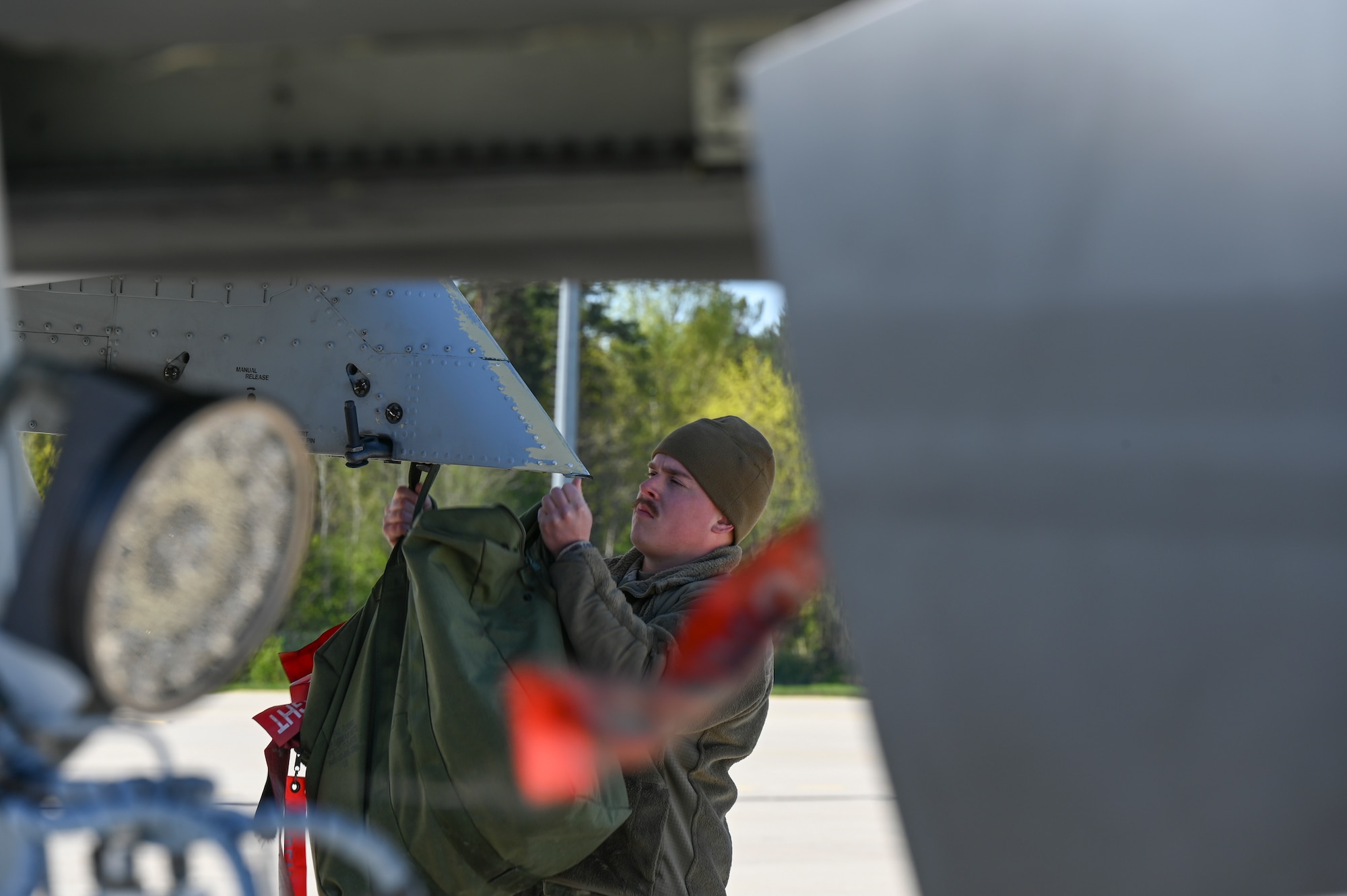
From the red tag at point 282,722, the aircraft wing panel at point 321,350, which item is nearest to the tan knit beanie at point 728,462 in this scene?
the aircraft wing panel at point 321,350

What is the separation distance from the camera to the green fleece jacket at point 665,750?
2.18m

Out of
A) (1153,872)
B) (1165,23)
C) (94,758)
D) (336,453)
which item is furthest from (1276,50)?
(94,758)

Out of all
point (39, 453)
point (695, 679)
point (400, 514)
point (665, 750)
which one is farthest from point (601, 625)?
point (39, 453)

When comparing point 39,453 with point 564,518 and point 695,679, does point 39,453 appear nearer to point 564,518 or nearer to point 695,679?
point 564,518

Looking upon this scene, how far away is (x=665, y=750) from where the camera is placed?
2455mm

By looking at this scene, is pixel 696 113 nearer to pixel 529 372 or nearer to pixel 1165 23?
pixel 1165 23

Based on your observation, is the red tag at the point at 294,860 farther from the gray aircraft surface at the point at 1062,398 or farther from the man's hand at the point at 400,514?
the gray aircraft surface at the point at 1062,398

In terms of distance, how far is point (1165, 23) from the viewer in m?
1.18

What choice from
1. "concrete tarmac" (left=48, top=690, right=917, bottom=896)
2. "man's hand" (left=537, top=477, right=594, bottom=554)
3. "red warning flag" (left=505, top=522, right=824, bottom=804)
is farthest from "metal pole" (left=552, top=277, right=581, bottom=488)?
"red warning flag" (left=505, top=522, right=824, bottom=804)

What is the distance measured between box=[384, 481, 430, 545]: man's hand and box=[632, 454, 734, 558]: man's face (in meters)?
0.50

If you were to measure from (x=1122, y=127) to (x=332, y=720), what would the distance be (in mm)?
1811

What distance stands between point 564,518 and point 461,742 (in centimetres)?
45

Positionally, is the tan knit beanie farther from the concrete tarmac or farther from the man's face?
the concrete tarmac

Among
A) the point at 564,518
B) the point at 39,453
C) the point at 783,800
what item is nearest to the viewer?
the point at 564,518
